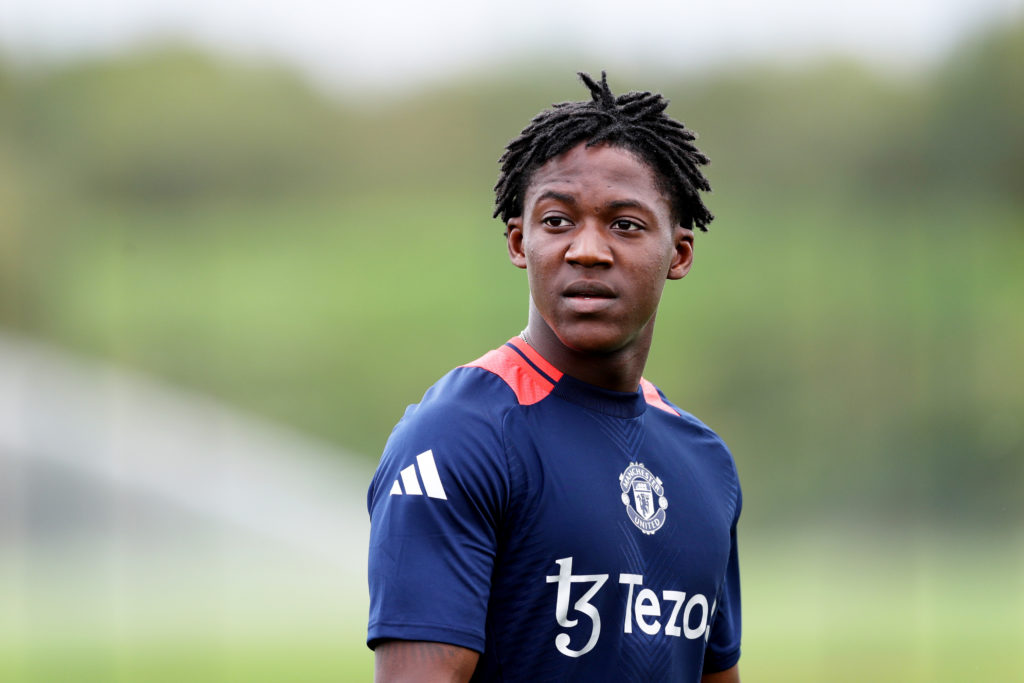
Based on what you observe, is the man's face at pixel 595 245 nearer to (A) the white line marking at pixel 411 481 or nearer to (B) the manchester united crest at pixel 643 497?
(B) the manchester united crest at pixel 643 497

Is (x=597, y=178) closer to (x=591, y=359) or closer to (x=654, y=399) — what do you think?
(x=591, y=359)

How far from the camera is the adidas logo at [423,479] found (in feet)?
5.45

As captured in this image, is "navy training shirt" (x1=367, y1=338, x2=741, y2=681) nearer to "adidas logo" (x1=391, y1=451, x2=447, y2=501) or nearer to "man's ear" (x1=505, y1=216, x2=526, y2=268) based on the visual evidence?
"adidas logo" (x1=391, y1=451, x2=447, y2=501)

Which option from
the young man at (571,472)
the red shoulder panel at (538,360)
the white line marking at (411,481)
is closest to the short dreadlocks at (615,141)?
the young man at (571,472)

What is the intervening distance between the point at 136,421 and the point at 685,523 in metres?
4.74

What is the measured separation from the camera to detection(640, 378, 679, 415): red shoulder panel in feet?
7.05

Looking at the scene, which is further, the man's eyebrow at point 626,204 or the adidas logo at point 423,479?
the man's eyebrow at point 626,204

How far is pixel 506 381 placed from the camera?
1895 millimetres

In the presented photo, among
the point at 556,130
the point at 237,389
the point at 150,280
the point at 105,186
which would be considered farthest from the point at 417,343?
the point at 556,130

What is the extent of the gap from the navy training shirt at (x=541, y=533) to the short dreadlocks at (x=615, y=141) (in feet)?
1.15

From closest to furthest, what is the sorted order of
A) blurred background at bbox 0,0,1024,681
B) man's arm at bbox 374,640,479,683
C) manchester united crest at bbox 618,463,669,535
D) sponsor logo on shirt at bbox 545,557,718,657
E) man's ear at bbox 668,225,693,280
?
1. man's arm at bbox 374,640,479,683
2. sponsor logo on shirt at bbox 545,557,718,657
3. manchester united crest at bbox 618,463,669,535
4. man's ear at bbox 668,225,693,280
5. blurred background at bbox 0,0,1024,681

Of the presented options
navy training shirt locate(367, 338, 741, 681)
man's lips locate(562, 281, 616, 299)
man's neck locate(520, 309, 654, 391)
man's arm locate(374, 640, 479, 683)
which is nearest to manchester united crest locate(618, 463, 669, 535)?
navy training shirt locate(367, 338, 741, 681)

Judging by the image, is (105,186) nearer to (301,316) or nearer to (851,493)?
(301,316)

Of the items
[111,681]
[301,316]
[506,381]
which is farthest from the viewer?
[301,316]
